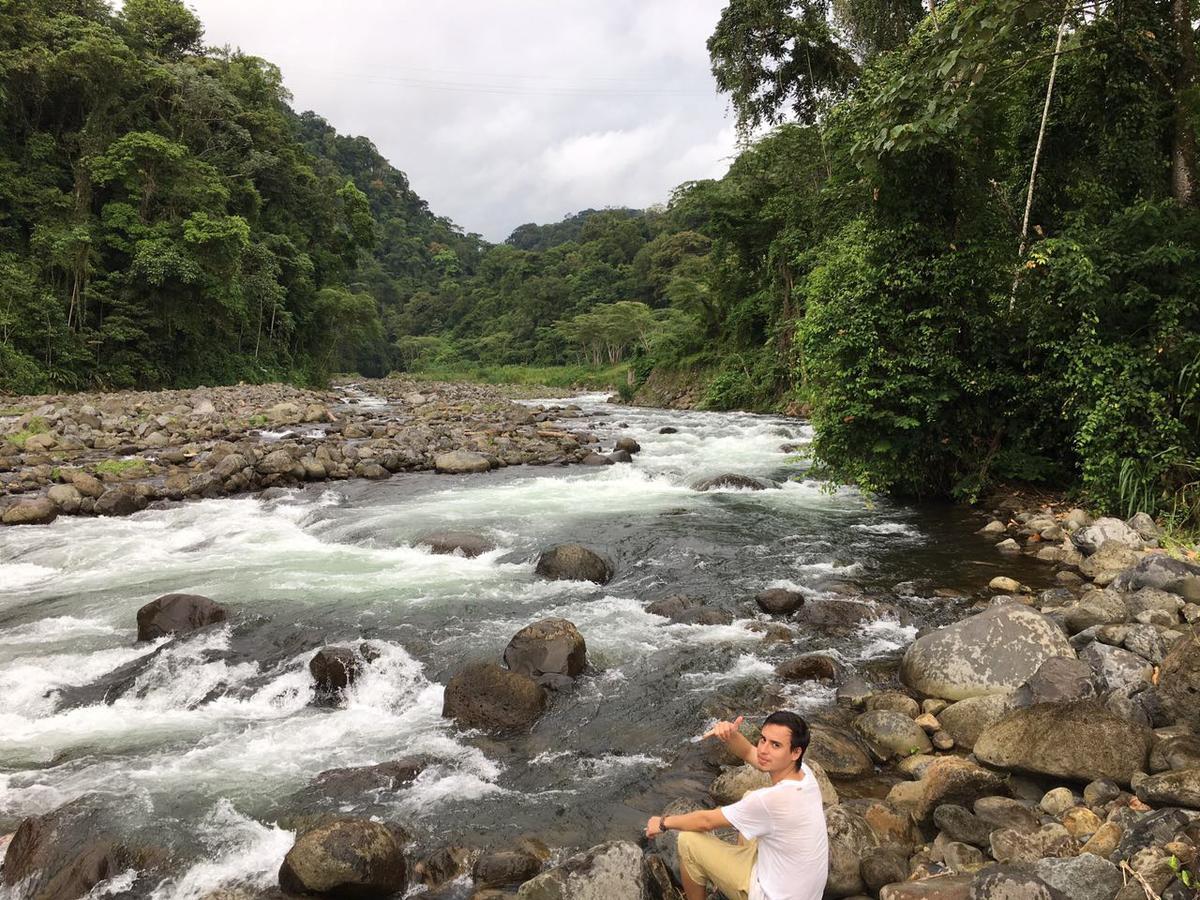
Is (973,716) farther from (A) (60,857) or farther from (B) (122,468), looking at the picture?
(B) (122,468)

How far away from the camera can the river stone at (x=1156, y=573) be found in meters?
6.95

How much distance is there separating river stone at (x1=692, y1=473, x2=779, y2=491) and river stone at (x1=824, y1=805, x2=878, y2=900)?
1085 centimetres

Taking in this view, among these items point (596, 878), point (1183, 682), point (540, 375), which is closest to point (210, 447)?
point (596, 878)

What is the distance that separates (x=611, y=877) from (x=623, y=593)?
510cm

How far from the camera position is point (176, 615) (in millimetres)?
7488

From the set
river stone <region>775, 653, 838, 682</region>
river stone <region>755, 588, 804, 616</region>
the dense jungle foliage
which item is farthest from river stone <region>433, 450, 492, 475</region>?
river stone <region>775, 653, 838, 682</region>

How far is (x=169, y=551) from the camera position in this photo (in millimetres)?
10703

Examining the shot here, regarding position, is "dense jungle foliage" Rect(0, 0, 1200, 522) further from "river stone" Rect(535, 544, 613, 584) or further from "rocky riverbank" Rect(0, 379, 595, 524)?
"rocky riverbank" Rect(0, 379, 595, 524)

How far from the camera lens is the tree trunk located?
9758 mm

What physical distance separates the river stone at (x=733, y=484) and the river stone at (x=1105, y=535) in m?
6.30

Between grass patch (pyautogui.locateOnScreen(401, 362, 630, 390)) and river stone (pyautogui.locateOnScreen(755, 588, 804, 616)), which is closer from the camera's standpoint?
river stone (pyautogui.locateOnScreen(755, 588, 804, 616))

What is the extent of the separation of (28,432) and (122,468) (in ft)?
15.2

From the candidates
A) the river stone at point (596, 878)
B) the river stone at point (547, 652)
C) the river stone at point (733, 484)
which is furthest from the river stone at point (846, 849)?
the river stone at point (733, 484)

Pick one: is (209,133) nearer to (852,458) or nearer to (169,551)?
(169,551)
